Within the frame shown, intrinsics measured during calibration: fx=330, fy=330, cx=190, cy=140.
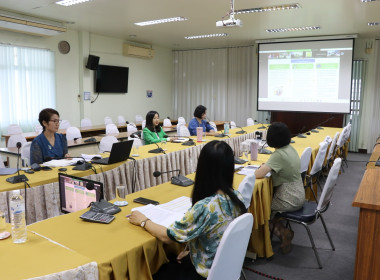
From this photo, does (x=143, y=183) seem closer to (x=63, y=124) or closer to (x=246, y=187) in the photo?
Result: (x=246, y=187)

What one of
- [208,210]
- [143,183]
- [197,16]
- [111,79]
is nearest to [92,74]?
[111,79]

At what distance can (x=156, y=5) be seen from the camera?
17.9 feet

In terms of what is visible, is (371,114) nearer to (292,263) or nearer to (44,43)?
(292,263)

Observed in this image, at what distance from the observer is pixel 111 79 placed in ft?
28.5

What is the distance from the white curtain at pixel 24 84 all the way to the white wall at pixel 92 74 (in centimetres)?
16

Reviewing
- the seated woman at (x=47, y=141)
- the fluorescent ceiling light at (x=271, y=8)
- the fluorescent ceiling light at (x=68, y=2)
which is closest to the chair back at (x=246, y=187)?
the seated woman at (x=47, y=141)

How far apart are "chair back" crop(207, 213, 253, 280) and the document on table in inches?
18.4

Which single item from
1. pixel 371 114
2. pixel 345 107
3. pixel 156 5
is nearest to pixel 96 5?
pixel 156 5

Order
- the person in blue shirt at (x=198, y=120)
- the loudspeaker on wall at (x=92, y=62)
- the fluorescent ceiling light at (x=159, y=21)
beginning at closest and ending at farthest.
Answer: the person in blue shirt at (x=198, y=120), the fluorescent ceiling light at (x=159, y=21), the loudspeaker on wall at (x=92, y=62)

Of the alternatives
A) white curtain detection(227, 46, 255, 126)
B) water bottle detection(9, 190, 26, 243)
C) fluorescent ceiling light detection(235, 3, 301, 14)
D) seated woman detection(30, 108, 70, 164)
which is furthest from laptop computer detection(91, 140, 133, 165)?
white curtain detection(227, 46, 255, 126)

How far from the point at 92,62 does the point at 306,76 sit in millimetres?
5349

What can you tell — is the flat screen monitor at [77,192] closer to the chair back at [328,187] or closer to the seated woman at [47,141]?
the seated woman at [47,141]

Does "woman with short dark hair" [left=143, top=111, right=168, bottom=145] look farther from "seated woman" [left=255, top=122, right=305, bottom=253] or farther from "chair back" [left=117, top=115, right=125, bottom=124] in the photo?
"chair back" [left=117, top=115, right=125, bottom=124]

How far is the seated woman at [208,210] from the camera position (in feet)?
5.13
